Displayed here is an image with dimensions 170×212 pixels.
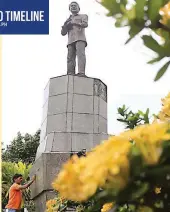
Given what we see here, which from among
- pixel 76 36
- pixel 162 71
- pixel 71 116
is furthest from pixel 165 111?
pixel 76 36

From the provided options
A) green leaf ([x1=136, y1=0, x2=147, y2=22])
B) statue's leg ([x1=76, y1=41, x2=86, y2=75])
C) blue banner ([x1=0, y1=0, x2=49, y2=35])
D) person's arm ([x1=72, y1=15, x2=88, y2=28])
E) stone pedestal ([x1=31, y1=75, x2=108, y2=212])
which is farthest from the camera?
person's arm ([x1=72, y1=15, x2=88, y2=28])

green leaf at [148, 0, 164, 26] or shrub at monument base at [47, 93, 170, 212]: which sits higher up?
green leaf at [148, 0, 164, 26]

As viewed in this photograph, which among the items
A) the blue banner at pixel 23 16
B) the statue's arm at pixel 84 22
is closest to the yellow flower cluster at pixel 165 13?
the blue banner at pixel 23 16

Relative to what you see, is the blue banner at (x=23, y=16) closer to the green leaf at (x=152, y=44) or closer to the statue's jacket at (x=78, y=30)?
the green leaf at (x=152, y=44)

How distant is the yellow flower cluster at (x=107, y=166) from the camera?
2.45ft

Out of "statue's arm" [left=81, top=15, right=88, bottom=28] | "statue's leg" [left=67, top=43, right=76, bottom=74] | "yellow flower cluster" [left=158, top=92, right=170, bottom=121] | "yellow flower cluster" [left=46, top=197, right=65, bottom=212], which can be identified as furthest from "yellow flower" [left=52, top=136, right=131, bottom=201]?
"statue's arm" [left=81, top=15, right=88, bottom=28]

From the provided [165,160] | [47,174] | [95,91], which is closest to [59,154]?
[47,174]

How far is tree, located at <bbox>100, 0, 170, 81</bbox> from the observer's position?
970 mm

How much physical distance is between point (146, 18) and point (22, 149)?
78.6 ft

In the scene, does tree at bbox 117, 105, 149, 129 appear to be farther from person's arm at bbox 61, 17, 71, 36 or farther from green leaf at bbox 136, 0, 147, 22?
person's arm at bbox 61, 17, 71, 36

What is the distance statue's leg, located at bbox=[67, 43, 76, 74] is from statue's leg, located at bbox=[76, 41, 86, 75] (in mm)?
200

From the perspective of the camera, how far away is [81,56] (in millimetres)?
10398

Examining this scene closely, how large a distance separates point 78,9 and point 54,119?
261 cm

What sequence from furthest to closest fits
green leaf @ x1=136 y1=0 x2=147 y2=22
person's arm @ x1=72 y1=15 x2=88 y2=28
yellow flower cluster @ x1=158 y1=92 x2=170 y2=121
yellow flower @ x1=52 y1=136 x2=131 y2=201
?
person's arm @ x1=72 y1=15 x2=88 y2=28 < yellow flower cluster @ x1=158 y1=92 x2=170 y2=121 < green leaf @ x1=136 y1=0 x2=147 y2=22 < yellow flower @ x1=52 y1=136 x2=131 y2=201
